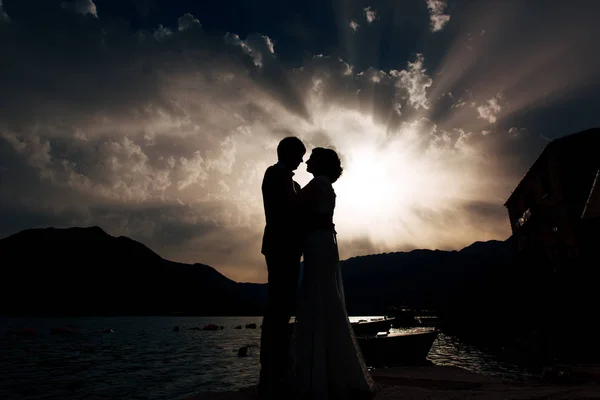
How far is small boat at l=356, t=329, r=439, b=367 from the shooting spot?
13828 millimetres

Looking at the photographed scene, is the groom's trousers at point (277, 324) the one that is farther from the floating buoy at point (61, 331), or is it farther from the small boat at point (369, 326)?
the floating buoy at point (61, 331)

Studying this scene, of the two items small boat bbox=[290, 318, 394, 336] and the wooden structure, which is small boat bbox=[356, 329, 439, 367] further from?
the wooden structure

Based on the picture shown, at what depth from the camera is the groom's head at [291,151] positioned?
4.50m

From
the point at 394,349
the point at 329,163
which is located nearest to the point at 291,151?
the point at 329,163

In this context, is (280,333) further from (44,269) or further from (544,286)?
(44,269)

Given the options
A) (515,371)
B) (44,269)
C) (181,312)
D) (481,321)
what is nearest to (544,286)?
(515,371)

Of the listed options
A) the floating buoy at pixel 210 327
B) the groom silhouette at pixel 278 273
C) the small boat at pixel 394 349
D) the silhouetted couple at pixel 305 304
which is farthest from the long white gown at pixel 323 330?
the floating buoy at pixel 210 327

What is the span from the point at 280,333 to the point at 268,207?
1.56m

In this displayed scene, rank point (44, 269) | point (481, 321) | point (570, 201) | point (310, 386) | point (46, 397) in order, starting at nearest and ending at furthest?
point (310, 386) → point (46, 397) → point (570, 201) → point (481, 321) → point (44, 269)

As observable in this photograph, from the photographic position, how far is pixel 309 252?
404cm

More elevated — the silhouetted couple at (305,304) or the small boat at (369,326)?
the silhouetted couple at (305,304)

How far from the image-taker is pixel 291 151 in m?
4.52

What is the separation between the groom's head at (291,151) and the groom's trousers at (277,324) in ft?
4.17

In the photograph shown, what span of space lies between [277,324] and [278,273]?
610 mm
